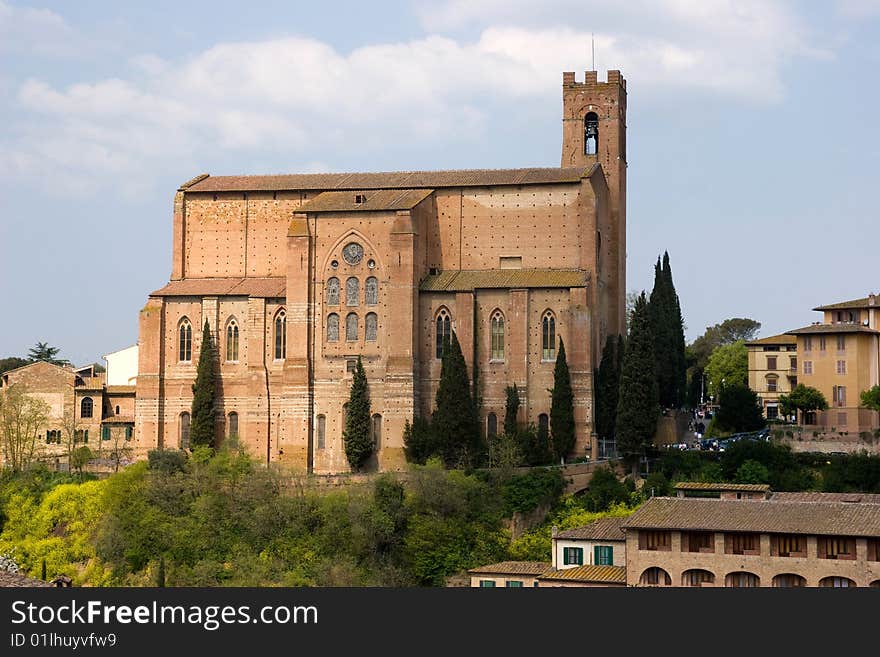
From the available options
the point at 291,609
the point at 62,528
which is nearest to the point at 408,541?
the point at 62,528

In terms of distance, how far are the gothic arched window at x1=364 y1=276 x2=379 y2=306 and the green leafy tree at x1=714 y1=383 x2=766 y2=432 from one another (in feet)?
49.9

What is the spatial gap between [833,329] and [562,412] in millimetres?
11541

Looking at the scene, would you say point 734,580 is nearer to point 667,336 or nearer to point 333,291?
point 333,291

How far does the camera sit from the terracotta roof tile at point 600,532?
45938 mm

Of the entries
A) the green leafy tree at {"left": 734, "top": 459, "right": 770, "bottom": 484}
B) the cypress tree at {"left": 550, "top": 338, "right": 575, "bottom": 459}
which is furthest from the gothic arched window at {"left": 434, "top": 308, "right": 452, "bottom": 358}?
the green leafy tree at {"left": 734, "top": 459, "right": 770, "bottom": 484}

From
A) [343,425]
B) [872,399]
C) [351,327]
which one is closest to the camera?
[872,399]

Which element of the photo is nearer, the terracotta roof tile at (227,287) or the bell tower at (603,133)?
the terracotta roof tile at (227,287)

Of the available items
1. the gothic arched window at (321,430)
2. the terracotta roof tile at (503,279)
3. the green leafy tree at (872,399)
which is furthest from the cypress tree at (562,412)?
the green leafy tree at (872,399)

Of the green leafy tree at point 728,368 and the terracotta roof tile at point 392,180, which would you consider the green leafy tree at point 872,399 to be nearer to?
the terracotta roof tile at point 392,180

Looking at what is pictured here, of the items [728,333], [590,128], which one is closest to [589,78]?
[590,128]

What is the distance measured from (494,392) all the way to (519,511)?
7.62 metres

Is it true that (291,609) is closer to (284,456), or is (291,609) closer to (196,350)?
(284,456)

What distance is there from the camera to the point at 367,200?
63594 mm

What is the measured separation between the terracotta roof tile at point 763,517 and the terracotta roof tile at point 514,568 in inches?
134
